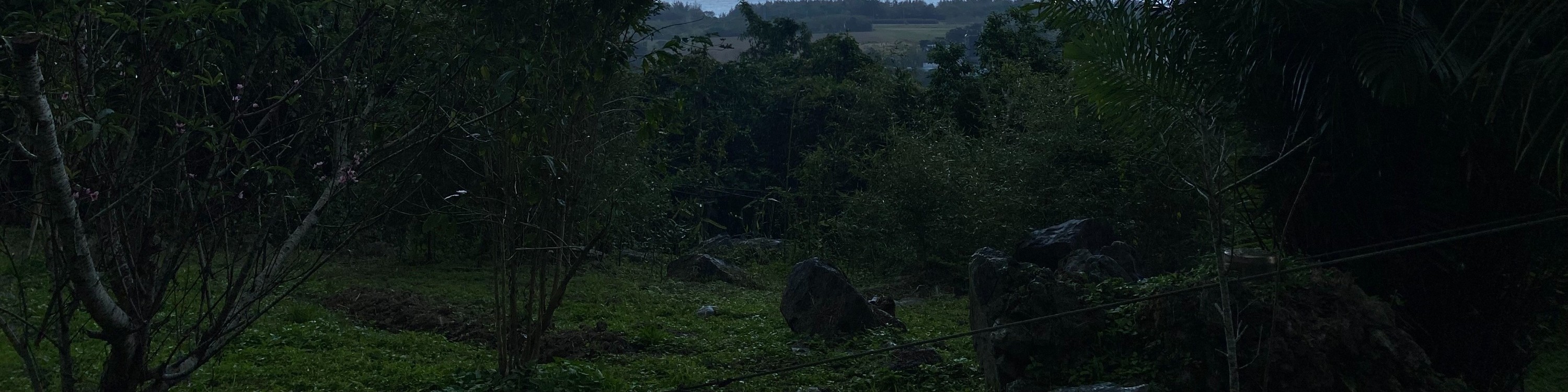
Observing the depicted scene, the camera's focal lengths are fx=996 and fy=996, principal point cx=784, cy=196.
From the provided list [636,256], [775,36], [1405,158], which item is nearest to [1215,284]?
[1405,158]

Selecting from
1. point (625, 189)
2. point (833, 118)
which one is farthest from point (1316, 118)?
point (833, 118)

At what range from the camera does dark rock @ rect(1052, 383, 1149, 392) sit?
16.6ft

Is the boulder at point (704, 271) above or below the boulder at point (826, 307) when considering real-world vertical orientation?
below

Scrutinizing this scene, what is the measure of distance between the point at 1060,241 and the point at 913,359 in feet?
13.5

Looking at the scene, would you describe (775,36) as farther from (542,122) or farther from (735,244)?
(542,122)

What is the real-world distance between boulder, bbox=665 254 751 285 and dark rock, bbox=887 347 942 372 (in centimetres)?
777

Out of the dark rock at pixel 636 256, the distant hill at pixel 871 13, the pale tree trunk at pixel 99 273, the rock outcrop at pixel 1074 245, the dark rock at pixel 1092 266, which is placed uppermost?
the distant hill at pixel 871 13

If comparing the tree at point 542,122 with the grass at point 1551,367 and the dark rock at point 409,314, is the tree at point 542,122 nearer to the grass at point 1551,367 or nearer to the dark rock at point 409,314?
the dark rock at point 409,314

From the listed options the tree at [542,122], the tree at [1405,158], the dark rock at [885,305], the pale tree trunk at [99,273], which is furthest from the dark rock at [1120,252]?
the pale tree trunk at [99,273]

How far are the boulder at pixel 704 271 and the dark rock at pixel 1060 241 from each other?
535 cm

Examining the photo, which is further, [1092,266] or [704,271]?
[704,271]

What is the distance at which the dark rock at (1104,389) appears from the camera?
5.05m

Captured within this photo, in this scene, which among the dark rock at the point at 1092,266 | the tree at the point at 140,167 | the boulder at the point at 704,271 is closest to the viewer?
the tree at the point at 140,167

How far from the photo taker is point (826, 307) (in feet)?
30.1
